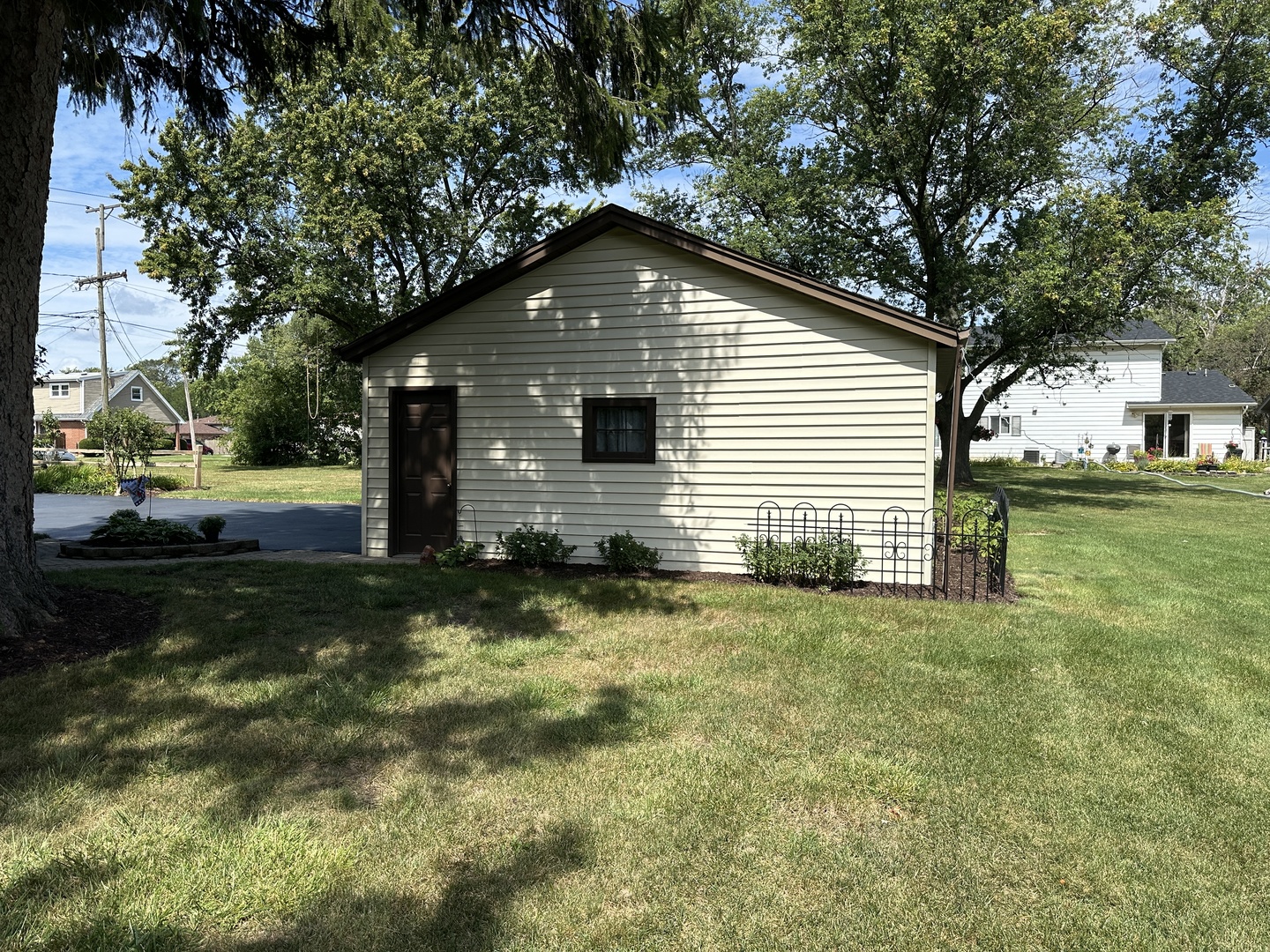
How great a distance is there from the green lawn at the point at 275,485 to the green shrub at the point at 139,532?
25.2ft

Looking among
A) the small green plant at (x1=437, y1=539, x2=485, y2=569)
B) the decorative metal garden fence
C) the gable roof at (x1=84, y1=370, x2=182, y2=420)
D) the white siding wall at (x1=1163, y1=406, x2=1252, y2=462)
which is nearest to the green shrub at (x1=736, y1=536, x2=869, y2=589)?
the decorative metal garden fence

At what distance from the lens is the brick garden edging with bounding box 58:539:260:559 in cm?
967

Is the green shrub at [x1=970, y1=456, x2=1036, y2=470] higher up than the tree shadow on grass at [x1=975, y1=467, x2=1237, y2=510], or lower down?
higher up

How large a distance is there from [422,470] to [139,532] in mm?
3950

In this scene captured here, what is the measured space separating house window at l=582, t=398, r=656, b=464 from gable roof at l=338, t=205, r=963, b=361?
76.1 inches

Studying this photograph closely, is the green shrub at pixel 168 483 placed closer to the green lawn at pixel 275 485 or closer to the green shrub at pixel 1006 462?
the green lawn at pixel 275 485

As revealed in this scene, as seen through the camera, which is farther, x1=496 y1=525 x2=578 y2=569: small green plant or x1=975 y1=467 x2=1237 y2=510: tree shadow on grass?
x1=975 y1=467 x2=1237 y2=510: tree shadow on grass

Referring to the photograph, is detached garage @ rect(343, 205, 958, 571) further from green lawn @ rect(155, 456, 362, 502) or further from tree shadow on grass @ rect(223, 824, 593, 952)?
green lawn @ rect(155, 456, 362, 502)

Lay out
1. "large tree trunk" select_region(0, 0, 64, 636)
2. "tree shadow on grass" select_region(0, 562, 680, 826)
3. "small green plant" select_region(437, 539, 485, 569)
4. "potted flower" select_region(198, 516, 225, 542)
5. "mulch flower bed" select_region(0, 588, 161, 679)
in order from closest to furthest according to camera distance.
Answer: "tree shadow on grass" select_region(0, 562, 680, 826) < "mulch flower bed" select_region(0, 588, 161, 679) < "large tree trunk" select_region(0, 0, 64, 636) < "small green plant" select_region(437, 539, 485, 569) < "potted flower" select_region(198, 516, 225, 542)

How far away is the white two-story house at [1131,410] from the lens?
33.4 meters

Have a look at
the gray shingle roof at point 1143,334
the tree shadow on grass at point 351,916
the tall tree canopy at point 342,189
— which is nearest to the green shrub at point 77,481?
the tall tree canopy at point 342,189

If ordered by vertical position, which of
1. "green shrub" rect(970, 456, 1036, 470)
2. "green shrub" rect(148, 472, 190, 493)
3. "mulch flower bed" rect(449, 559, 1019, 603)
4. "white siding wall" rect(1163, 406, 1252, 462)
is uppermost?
"white siding wall" rect(1163, 406, 1252, 462)

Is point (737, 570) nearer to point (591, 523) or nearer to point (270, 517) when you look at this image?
point (591, 523)

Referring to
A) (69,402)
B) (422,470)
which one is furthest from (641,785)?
(69,402)
